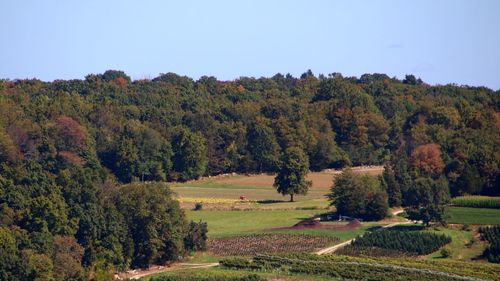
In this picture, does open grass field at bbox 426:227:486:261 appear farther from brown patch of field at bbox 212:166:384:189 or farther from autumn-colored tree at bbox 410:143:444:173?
brown patch of field at bbox 212:166:384:189

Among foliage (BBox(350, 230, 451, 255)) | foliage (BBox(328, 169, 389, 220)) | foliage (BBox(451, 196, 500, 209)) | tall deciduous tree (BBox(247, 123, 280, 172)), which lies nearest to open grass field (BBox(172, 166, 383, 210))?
tall deciduous tree (BBox(247, 123, 280, 172))

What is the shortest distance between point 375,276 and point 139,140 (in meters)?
48.0

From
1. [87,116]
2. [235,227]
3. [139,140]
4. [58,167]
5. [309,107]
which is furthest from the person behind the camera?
[309,107]

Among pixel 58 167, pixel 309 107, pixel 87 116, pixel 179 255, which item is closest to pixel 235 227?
pixel 179 255

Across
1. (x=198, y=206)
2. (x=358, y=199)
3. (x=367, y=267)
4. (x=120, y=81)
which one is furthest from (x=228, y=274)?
(x=120, y=81)

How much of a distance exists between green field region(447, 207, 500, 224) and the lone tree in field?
12703mm

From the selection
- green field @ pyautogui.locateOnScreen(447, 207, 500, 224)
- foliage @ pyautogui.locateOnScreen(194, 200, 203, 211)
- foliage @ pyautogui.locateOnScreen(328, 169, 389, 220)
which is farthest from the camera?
foliage @ pyautogui.locateOnScreen(194, 200, 203, 211)

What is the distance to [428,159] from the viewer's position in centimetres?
9388

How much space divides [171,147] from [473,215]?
36.2 meters

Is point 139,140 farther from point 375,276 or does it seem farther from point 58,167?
point 375,276

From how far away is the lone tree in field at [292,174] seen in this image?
88.7m

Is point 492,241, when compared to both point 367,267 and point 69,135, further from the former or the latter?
point 69,135

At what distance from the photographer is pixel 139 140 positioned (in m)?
104

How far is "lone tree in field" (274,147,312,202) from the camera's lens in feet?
291
